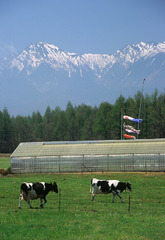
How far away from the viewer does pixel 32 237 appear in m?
18.5

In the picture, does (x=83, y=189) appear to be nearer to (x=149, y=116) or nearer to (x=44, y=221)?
(x=44, y=221)

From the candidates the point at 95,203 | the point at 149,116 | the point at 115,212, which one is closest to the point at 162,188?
the point at 95,203

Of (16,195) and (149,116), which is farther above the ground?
(149,116)

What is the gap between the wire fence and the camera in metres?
67.4

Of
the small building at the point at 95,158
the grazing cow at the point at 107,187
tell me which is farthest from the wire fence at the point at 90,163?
the grazing cow at the point at 107,187

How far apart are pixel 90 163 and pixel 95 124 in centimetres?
8710

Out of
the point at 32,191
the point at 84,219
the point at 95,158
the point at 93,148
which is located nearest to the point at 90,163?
the point at 95,158

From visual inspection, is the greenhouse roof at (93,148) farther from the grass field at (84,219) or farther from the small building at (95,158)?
the grass field at (84,219)

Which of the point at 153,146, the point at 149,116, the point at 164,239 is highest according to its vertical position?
the point at 149,116

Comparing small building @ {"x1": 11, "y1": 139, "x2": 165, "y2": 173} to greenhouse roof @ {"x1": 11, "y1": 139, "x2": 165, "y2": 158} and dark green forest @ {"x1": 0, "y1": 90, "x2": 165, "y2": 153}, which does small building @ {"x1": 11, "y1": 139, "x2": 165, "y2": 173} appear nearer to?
greenhouse roof @ {"x1": 11, "y1": 139, "x2": 165, "y2": 158}

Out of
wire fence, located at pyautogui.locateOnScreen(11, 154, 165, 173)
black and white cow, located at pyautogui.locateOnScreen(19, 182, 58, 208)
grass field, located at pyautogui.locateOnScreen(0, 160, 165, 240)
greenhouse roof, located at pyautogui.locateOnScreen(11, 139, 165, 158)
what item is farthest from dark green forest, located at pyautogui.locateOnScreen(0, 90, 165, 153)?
black and white cow, located at pyautogui.locateOnScreen(19, 182, 58, 208)

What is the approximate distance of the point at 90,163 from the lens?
71.1m

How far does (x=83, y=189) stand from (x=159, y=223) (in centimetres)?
1912

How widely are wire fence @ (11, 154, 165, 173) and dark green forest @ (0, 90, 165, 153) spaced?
59493 millimetres
